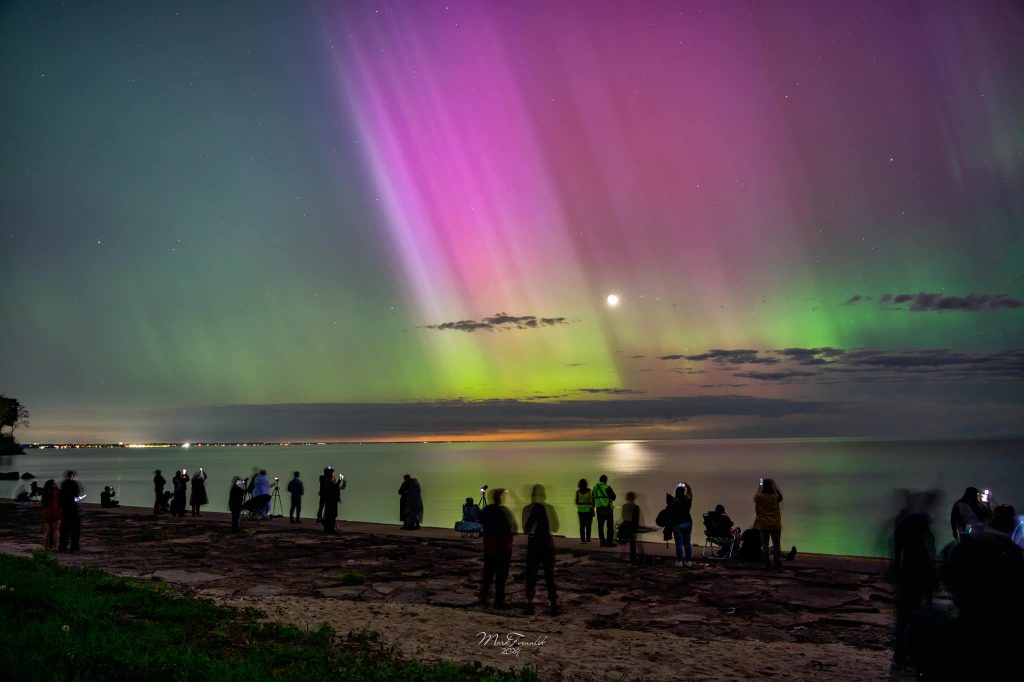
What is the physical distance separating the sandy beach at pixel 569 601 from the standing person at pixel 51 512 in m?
0.78

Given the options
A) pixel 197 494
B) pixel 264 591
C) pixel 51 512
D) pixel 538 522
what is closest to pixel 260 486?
pixel 197 494

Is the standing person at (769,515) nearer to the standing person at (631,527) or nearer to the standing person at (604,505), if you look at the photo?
the standing person at (631,527)

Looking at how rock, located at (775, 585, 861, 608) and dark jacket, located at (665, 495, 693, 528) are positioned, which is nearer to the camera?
rock, located at (775, 585, 861, 608)

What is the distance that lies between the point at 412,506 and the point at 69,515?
9.93m

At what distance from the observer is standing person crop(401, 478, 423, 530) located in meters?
24.8

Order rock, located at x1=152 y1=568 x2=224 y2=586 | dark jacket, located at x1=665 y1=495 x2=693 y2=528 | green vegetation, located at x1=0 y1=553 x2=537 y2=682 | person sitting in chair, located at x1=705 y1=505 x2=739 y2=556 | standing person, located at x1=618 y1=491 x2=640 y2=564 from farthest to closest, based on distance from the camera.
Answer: person sitting in chair, located at x1=705 y1=505 x2=739 y2=556 < standing person, located at x1=618 y1=491 x2=640 y2=564 < dark jacket, located at x1=665 y1=495 x2=693 y2=528 < rock, located at x1=152 y1=568 x2=224 y2=586 < green vegetation, located at x1=0 y1=553 x2=537 y2=682

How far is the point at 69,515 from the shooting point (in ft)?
62.3

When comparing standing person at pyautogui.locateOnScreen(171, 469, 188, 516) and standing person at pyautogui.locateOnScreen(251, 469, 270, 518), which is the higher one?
standing person at pyautogui.locateOnScreen(251, 469, 270, 518)

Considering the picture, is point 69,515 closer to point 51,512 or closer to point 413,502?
point 51,512

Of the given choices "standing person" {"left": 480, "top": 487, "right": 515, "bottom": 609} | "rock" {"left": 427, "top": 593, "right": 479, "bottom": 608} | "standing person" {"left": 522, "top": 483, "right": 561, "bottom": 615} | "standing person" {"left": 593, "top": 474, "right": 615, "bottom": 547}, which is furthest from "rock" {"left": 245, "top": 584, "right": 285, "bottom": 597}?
"standing person" {"left": 593, "top": 474, "right": 615, "bottom": 547}

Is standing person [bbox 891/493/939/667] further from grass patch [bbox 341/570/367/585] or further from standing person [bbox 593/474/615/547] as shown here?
standing person [bbox 593/474/615/547]

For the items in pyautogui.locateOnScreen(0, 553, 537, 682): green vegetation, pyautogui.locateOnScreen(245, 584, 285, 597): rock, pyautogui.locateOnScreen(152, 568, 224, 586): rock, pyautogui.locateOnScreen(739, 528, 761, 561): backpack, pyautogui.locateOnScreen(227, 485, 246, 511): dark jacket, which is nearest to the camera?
pyautogui.locateOnScreen(0, 553, 537, 682): green vegetation

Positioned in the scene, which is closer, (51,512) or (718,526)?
(718,526)

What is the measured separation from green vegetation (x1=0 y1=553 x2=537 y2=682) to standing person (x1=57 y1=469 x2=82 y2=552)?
6800 millimetres
